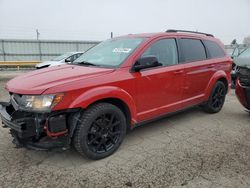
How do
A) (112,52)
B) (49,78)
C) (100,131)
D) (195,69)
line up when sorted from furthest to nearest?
1. (195,69)
2. (112,52)
3. (100,131)
4. (49,78)

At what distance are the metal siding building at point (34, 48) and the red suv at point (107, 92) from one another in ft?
48.5

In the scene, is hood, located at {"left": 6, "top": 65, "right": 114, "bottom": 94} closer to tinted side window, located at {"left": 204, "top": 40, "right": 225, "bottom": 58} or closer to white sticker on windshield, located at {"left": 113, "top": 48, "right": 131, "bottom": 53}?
white sticker on windshield, located at {"left": 113, "top": 48, "right": 131, "bottom": 53}

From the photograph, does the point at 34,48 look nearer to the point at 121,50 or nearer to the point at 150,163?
the point at 121,50

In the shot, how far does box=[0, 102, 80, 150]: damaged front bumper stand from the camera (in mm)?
2850

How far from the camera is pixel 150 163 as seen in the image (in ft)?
10.7

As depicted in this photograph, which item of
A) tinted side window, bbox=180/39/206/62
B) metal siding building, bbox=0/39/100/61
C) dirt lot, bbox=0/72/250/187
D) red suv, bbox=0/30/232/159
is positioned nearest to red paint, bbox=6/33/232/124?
red suv, bbox=0/30/232/159

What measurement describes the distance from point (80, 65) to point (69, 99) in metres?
1.13

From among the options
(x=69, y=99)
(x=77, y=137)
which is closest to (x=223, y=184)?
(x=77, y=137)

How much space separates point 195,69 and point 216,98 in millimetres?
1220

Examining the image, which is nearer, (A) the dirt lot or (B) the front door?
(A) the dirt lot

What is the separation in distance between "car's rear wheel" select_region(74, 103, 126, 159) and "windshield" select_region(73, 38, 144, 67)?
764 millimetres

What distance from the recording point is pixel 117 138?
353cm

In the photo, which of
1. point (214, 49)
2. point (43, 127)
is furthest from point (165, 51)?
point (43, 127)

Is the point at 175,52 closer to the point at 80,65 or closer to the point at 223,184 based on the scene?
the point at 80,65
